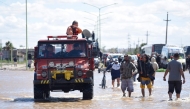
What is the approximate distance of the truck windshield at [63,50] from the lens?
19828 mm

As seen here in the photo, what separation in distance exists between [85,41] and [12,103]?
340cm

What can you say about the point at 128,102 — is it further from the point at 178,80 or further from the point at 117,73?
the point at 117,73

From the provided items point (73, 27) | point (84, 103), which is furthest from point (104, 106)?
point (73, 27)

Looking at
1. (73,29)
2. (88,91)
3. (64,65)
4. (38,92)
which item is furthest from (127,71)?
(38,92)

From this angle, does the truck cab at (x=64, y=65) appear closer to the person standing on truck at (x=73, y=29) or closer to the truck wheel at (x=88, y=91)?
the truck wheel at (x=88, y=91)

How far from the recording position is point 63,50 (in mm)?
19875

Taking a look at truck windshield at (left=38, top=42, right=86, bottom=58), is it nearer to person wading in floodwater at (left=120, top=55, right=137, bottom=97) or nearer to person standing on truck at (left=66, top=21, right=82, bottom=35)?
A: person standing on truck at (left=66, top=21, right=82, bottom=35)

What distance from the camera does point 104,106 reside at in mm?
17672

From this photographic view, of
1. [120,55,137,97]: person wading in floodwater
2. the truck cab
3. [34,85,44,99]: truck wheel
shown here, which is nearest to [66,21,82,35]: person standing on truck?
the truck cab

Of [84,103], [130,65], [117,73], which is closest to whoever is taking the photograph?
[84,103]

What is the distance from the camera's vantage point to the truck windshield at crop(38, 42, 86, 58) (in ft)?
65.1

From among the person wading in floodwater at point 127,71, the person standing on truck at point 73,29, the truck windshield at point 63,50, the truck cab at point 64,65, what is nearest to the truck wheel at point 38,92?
the truck cab at point 64,65

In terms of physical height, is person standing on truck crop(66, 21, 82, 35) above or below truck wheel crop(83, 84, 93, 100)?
above

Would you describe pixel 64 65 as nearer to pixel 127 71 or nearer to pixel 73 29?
pixel 73 29
